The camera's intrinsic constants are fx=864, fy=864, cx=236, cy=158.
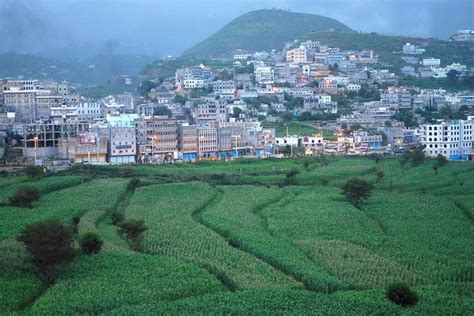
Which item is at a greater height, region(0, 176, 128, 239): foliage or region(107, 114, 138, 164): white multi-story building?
region(107, 114, 138, 164): white multi-story building

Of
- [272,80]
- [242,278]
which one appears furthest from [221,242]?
[272,80]

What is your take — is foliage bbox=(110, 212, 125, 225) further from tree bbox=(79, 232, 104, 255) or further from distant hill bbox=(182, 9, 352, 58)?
distant hill bbox=(182, 9, 352, 58)

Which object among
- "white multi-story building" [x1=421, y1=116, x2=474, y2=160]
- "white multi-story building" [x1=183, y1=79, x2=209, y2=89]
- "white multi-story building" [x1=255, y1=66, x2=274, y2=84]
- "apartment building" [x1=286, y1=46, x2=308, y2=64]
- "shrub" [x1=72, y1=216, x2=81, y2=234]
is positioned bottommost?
"shrub" [x1=72, y1=216, x2=81, y2=234]

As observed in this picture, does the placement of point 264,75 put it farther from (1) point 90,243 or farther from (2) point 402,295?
(2) point 402,295

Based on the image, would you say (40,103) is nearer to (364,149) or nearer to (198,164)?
(198,164)

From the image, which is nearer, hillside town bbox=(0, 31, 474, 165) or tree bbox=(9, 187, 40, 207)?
tree bbox=(9, 187, 40, 207)

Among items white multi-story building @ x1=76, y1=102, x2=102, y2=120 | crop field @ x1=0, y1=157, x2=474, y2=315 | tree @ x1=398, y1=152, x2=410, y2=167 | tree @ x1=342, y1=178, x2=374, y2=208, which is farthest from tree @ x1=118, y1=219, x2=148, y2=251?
white multi-story building @ x1=76, y1=102, x2=102, y2=120

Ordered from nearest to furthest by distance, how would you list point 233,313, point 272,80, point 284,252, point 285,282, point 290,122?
point 233,313 < point 285,282 < point 284,252 < point 290,122 < point 272,80

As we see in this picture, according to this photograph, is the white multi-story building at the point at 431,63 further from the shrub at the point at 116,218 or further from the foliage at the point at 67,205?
the shrub at the point at 116,218
